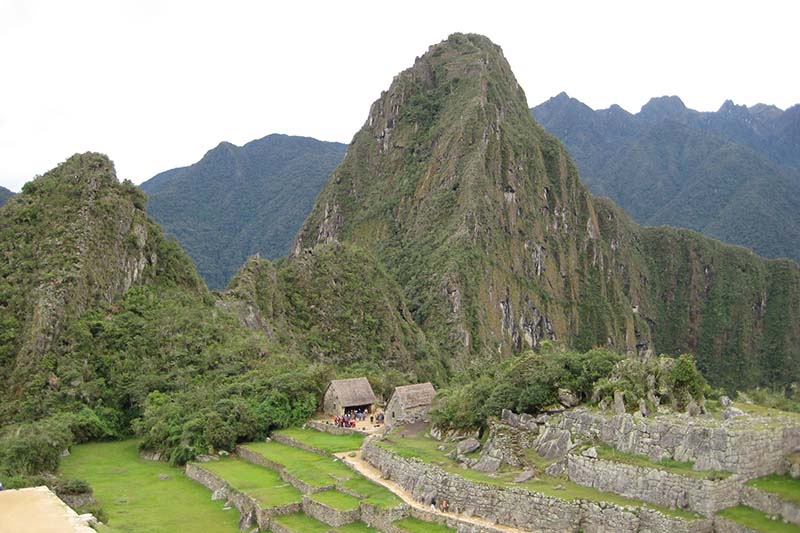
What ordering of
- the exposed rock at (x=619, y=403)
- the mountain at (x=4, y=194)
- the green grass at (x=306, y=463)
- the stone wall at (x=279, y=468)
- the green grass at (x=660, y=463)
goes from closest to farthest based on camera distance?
the green grass at (x=660, y=463) → the exposed rock at (x=619, y=403) → the stone wall at (x=279, y=468) → the green grass at (x=306, y=463) → the mountain at (x=4, y=194)

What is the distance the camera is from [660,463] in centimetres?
2088

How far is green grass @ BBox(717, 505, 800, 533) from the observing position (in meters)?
17.8

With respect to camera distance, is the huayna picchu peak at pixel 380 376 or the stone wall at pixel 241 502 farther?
the stone wall at pixel 241 502

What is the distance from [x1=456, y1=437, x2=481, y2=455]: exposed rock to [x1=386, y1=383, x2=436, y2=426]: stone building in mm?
8022

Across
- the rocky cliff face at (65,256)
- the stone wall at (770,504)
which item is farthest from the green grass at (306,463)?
the rocky cliff face at (65,256)

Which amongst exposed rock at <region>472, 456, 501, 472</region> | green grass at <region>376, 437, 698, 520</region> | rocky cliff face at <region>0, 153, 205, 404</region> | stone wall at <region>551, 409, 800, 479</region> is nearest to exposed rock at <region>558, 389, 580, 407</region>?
exposed rock at <region>472, 456, 501, 472</region>

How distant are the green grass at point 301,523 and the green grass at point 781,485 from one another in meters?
12.9

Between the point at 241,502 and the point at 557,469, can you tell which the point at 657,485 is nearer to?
the point at 557,469

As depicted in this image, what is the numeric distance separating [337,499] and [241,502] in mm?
4346

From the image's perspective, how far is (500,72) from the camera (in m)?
129

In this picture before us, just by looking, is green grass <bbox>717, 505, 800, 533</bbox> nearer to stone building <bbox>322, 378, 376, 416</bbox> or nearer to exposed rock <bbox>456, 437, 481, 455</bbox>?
exposed rock <bbox>456, 437, 481, 455</bbox>

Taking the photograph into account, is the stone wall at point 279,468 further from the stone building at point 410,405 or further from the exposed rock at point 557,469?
the exposed rock at point 557,469

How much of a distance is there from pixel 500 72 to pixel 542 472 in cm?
11328

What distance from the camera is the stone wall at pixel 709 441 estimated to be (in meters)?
19.8
